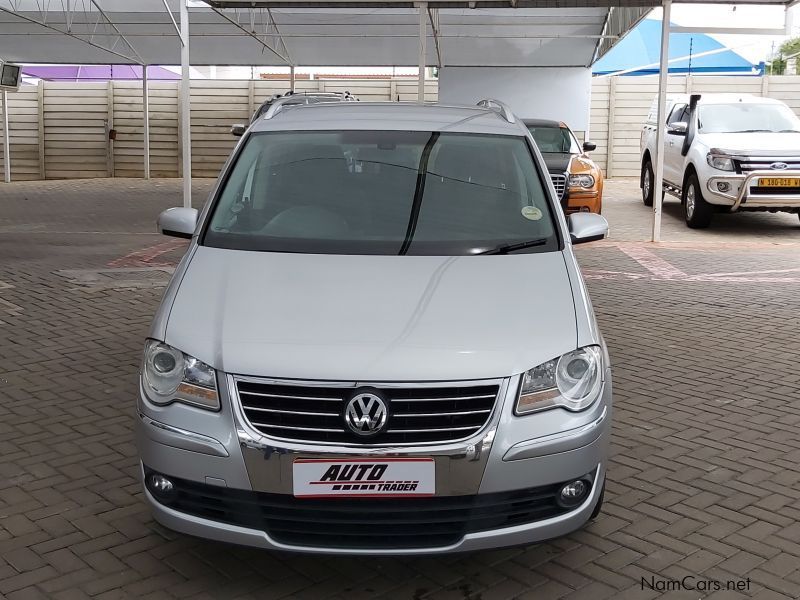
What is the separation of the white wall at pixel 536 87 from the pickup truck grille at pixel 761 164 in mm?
9978

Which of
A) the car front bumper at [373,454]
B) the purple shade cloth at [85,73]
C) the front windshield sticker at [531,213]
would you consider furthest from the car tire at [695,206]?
the purple shade cloth at [85,73]

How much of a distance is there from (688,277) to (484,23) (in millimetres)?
10988

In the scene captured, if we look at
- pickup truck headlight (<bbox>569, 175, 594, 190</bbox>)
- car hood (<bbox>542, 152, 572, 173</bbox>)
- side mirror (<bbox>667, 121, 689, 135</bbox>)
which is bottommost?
pickup truck headlight (<bbox>569, 175, 594, 190</bbox>)

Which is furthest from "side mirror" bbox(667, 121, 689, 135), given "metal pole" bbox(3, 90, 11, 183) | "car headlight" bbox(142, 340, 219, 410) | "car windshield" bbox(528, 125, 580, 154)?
"metal pole" bbox(3, 90, 11, 183)

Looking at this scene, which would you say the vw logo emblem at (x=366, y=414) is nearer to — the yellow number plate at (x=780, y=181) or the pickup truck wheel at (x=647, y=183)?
the yellow number plate at (x=780, y=181)

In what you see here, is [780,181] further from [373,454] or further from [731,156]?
[373,454]

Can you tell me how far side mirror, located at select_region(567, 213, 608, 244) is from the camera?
16.0 ft

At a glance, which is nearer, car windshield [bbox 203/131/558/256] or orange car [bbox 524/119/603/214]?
car windshield [bbox 203/131/558/256]

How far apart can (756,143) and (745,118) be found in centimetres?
131

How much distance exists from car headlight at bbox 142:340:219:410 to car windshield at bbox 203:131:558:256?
0.81 meters

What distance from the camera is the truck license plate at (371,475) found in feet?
10.5

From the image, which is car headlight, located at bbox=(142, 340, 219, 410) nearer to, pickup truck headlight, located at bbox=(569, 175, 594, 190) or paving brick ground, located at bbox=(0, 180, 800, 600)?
paving brick ground, located at bbox=(0, 180, 800, 600)

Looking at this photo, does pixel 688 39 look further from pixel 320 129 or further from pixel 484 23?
pixel 320 129

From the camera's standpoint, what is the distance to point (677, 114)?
16.4 metres
